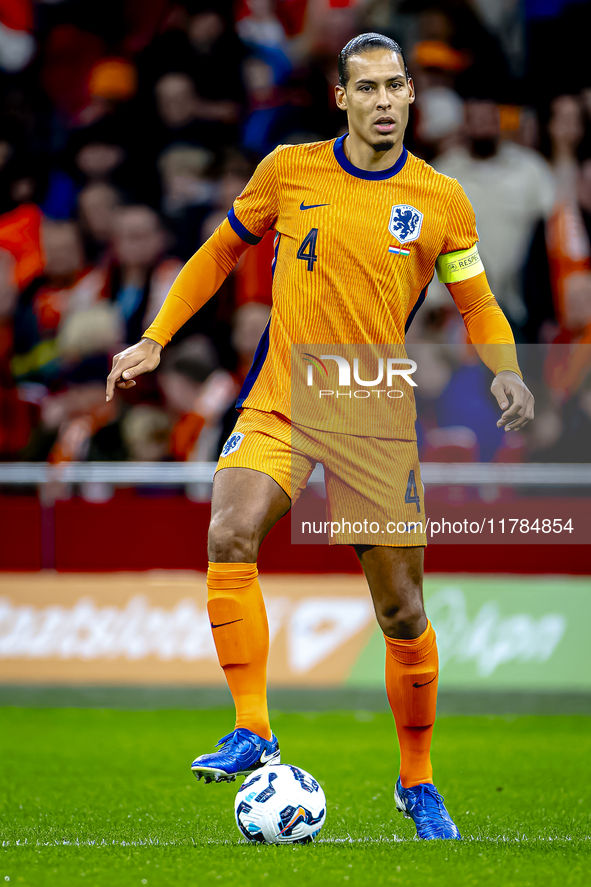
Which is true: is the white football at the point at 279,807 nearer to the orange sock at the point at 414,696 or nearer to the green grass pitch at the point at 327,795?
the green grass pitch at the point at 327,795

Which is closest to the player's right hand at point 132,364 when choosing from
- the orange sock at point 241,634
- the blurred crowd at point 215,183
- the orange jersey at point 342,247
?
the orange jersey at point 342,247

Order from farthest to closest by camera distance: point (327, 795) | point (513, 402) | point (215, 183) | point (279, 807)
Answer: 1. point (215, 183)
2. point (327, 795)
3. point (513, 402)
4. point (279, 807)

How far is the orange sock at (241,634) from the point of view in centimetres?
348

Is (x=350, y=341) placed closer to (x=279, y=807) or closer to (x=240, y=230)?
(x=240, y=230)

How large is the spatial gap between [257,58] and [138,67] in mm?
999

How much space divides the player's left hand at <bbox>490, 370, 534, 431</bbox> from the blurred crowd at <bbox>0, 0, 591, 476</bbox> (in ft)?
11.0

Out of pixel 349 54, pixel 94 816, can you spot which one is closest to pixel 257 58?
pixel 349 54

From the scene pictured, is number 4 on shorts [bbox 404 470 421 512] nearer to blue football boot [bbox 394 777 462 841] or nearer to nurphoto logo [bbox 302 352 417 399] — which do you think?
nurphoto logo [bbox 302 352 417 399]

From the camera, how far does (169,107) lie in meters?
8.98

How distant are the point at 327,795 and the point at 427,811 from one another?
3.11ft

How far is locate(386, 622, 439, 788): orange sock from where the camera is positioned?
12.5 ft

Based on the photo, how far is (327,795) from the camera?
181 inches

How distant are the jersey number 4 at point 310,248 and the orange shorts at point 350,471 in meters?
0.50

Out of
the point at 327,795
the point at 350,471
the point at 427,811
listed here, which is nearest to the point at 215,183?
the point at 327,795
